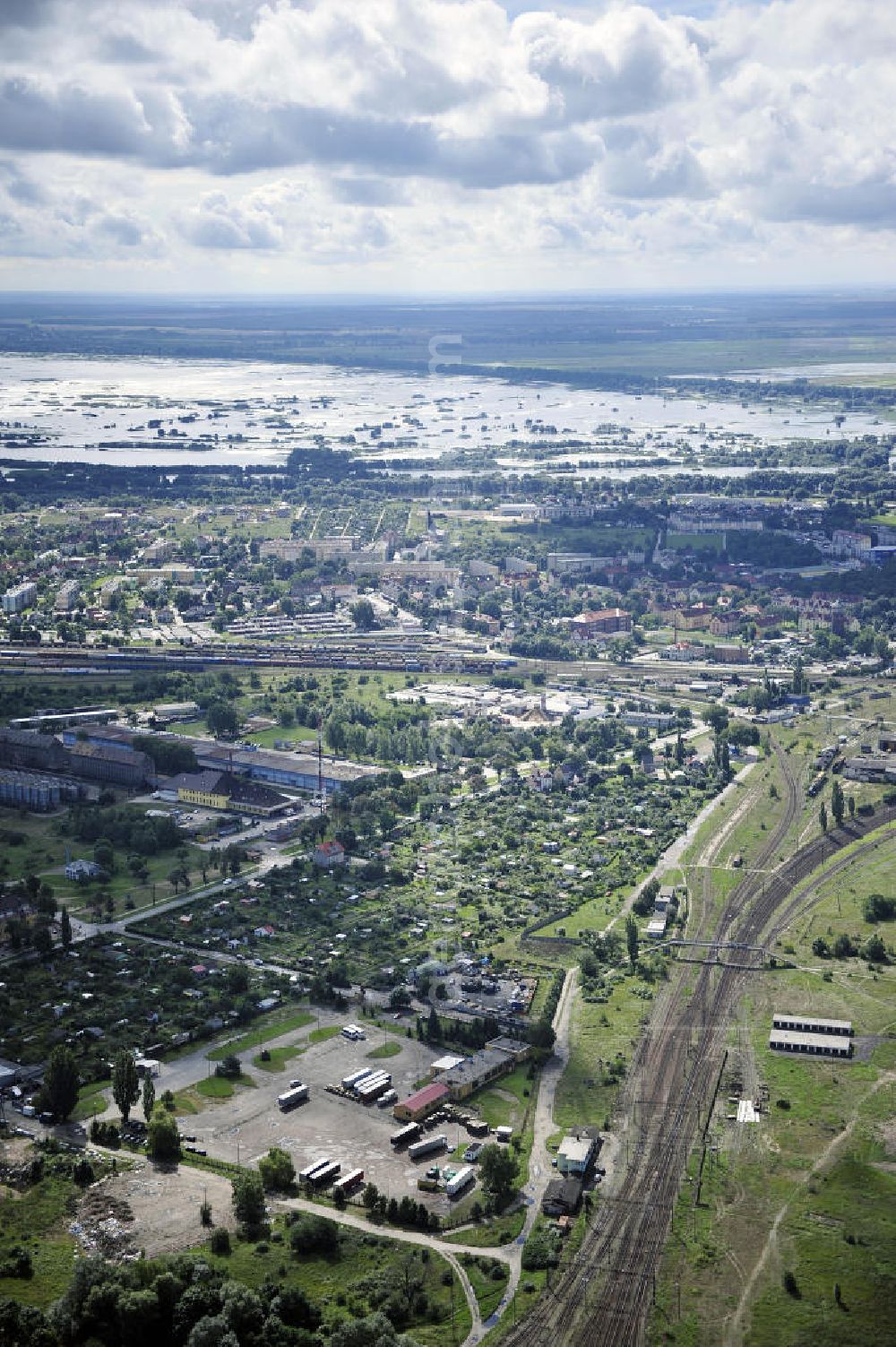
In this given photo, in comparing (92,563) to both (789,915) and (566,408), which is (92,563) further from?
(566,408)

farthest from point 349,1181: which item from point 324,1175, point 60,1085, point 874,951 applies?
point 874,951

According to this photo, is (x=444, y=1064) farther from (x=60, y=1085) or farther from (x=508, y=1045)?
(x=60, y=1085)

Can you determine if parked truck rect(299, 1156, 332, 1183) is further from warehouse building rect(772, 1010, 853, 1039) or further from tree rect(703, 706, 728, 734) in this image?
tree rect(703, 706, 728, 734)

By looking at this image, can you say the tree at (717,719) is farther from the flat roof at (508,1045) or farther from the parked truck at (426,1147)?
the parked truck at (426,1147)

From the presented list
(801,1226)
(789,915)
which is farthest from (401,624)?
(801,1226)

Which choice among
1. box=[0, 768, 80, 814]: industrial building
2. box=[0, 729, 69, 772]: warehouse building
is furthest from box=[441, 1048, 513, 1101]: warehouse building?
box=[0, 729, 69, 772]: warehouse building

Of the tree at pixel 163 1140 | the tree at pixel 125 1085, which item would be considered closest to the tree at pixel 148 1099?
the tree at pixel 125 1085
